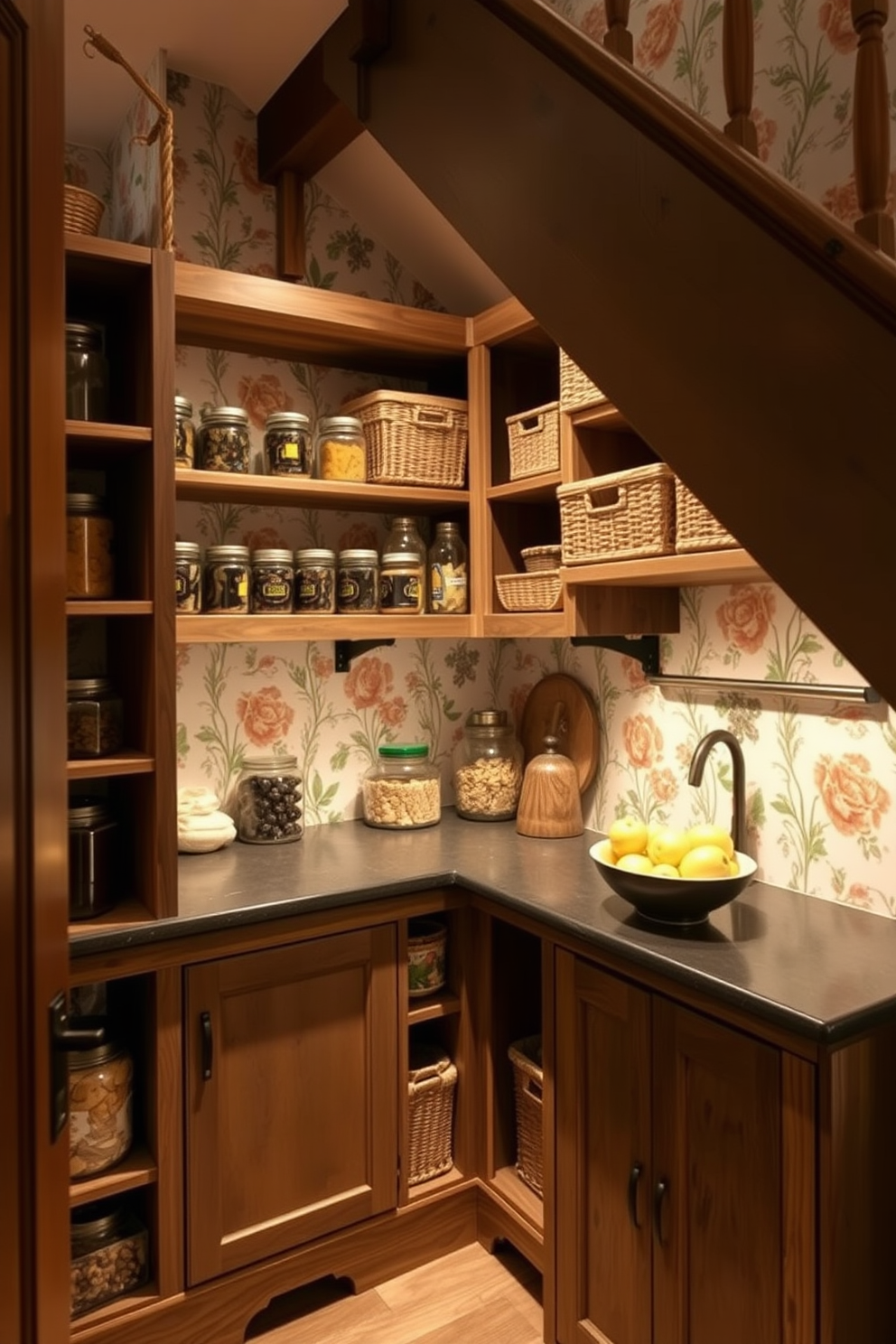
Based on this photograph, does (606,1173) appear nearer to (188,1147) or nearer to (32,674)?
(188,1147)

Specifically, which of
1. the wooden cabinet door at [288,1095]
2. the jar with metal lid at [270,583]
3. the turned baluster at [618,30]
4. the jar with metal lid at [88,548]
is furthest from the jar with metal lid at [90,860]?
the turned baluster at [618,30]

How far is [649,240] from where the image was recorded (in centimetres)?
98

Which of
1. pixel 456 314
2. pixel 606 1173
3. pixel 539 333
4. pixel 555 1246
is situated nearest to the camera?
pixel 606 1173

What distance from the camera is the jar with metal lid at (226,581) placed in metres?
2.12

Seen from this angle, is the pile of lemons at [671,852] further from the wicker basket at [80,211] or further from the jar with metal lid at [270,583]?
the wicker basket at [80,211]

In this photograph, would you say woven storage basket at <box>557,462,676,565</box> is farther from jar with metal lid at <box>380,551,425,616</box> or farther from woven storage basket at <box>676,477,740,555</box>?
jar with metal lid at <box>380,551,425,616</box>

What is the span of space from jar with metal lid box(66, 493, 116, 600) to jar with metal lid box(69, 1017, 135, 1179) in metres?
0.87

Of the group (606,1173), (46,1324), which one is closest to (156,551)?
(46,1324)

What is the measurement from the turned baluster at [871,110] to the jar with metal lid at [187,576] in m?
1.57

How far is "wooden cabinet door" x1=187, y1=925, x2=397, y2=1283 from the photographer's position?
184 centimetres

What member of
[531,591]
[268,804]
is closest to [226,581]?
[268,804]

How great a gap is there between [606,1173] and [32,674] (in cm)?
142

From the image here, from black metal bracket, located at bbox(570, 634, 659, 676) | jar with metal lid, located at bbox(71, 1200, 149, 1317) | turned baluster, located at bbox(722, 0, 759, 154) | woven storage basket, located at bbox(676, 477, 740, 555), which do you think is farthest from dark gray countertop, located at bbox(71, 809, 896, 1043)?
turned baluster, located at bbox(722, 0, 759, 154)

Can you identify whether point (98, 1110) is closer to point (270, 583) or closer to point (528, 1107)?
point (528, 1107)
